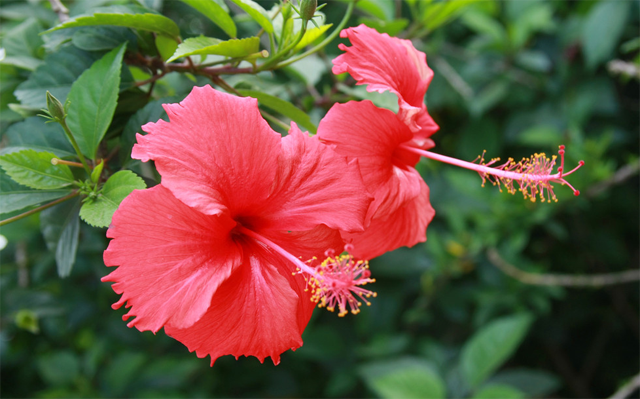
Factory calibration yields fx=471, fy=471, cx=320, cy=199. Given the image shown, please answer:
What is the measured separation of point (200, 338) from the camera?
77cm

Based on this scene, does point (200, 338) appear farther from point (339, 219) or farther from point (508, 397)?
point (508, 397)

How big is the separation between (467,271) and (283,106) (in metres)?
1.82

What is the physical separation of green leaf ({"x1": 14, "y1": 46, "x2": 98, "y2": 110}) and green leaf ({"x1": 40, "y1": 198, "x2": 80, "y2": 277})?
23cm

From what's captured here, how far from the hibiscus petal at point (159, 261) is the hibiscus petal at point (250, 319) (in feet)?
0.21

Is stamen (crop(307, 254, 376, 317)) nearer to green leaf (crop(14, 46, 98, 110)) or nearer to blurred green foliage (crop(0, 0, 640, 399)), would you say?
green leaf (crop(14, 46, 98, 110))

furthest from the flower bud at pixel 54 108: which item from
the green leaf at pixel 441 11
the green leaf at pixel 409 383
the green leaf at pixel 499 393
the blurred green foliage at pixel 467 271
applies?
the green leaf at pixel 499 393

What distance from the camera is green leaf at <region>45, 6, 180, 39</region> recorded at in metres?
0.83

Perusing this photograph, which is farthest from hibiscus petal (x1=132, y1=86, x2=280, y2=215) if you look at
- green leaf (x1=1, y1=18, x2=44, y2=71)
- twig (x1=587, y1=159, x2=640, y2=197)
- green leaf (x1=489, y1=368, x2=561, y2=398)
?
green leaf (x1=489, y1=368, x2=561, y2=398)

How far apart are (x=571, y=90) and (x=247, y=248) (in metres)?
2.25

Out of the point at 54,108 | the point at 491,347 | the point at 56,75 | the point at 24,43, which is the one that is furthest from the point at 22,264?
the point at 491,347

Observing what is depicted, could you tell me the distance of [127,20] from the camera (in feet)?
2.84

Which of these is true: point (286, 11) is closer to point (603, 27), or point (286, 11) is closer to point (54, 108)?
point (54, 108)

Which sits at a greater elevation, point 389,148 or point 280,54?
point 280,54

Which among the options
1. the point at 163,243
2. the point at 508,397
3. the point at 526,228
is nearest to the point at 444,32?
the point at 526,228
